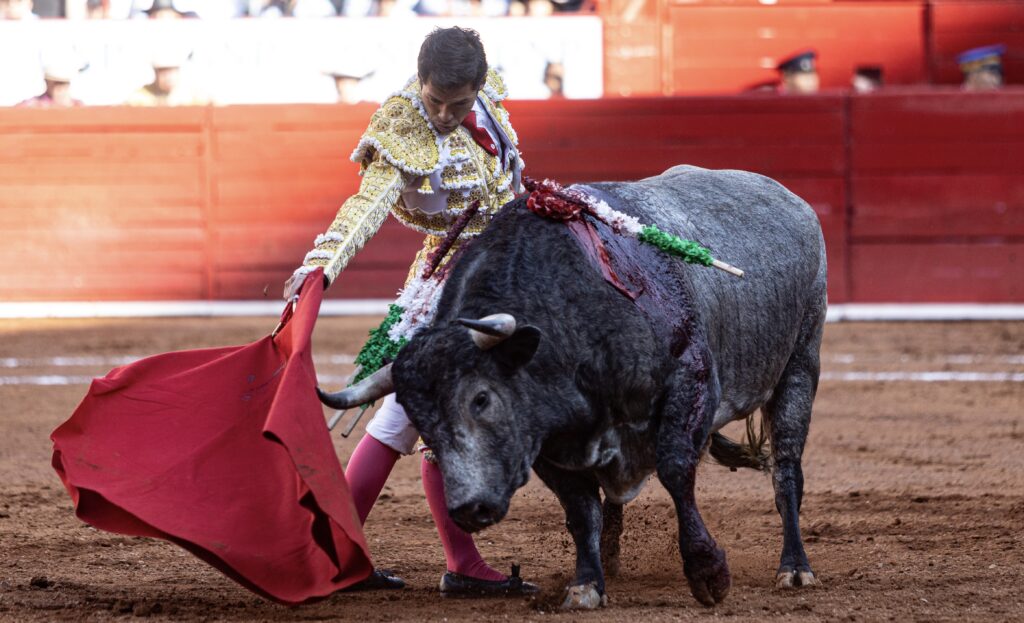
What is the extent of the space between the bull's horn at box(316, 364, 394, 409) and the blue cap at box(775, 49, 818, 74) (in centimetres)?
723

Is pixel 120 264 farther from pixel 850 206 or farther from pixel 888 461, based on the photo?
pixel 888 461

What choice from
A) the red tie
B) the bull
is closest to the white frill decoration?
the bull

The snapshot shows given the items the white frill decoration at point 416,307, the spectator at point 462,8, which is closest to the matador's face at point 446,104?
the white frill decoration at point 416,307

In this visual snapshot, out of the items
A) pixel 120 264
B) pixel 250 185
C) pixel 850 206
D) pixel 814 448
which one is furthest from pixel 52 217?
pixel 814 448

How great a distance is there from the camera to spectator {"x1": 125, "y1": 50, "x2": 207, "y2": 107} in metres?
8.98

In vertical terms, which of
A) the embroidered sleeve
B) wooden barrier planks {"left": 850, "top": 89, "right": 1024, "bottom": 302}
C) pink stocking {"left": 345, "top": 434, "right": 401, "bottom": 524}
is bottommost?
wooden barrier planks {"left": 850, "top": 89, "right": 1024, "bottom": 302}

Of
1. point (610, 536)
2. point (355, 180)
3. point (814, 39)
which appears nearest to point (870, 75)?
point (814, 39)

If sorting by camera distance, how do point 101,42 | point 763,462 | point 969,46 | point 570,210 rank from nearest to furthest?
point 570,210
point 763,462
point 101,42
point 969,46

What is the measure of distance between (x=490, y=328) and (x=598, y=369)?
29 cm

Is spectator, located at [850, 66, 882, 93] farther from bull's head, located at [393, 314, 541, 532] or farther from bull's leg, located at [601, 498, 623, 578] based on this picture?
bull's head, located at [393, 314, 541, 532]

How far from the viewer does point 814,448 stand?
475 centimetres

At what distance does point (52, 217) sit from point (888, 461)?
5740 mm

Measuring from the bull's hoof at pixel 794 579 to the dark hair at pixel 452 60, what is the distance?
1169mm

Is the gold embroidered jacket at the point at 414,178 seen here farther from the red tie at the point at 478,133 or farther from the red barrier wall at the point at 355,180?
the red barrier wall at the point at 355,180
